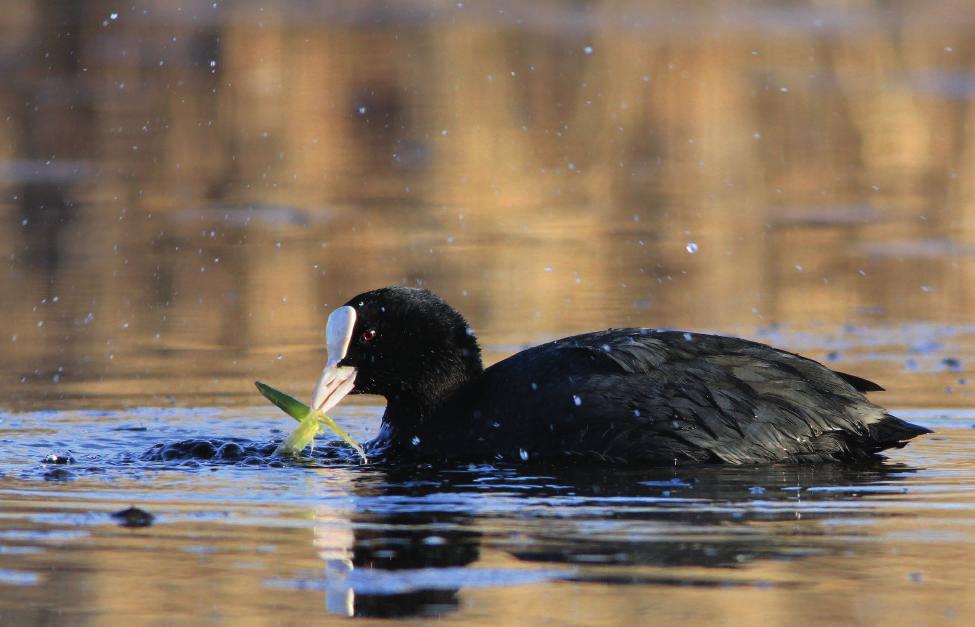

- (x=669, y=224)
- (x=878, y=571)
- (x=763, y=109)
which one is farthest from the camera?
(x=763, y=109)

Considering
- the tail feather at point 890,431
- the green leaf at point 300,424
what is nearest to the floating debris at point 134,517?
the green leaf at point 300,424

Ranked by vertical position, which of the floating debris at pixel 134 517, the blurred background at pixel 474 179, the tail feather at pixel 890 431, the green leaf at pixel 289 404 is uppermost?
the blurred background at pixel 474 179

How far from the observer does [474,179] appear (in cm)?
1645

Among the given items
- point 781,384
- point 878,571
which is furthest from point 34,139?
point 878,571

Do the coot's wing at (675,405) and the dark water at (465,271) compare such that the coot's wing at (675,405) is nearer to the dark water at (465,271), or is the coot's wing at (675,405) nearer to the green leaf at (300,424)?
the dark water at (465,271)

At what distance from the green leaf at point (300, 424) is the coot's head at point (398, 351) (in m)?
0.22

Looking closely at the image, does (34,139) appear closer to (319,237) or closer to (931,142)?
(319,237)

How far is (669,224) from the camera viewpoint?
1383 cm

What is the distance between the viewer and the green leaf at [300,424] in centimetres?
705

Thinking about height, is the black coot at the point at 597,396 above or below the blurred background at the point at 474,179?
below

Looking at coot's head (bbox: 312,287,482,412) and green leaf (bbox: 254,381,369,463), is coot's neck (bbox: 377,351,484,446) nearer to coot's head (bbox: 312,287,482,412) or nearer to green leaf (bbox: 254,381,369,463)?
coot's head (bbox: 312,287,482,412)

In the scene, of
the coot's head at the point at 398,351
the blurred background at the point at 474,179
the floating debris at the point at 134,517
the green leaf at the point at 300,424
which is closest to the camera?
the floating debris at the point at 134,517

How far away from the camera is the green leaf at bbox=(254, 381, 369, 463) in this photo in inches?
277

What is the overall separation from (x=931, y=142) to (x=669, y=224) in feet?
17.0
